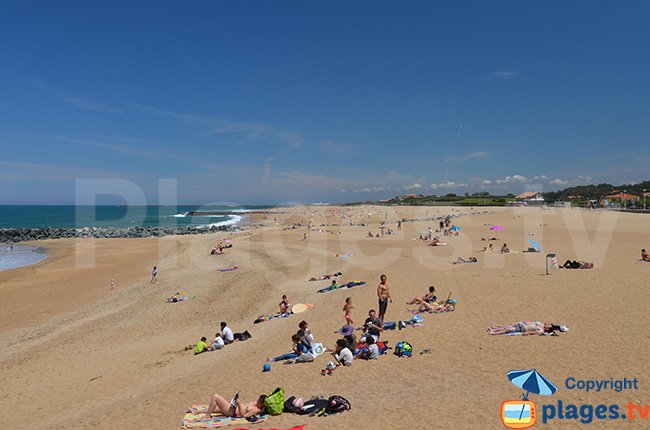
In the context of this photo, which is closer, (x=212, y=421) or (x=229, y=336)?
(x=212, y=421)

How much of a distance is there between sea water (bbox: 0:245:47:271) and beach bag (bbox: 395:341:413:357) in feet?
108

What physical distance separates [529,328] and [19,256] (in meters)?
44.2

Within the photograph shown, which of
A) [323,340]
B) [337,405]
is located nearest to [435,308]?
[323,340]

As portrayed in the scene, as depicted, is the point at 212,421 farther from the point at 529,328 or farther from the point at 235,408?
the point at 529,328

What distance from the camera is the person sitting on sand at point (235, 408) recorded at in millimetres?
6742

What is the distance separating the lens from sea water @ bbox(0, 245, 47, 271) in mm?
30969

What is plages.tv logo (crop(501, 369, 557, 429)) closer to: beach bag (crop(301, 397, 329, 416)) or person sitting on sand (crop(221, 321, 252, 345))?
beach bag (crop(301, 397, 329, 416))

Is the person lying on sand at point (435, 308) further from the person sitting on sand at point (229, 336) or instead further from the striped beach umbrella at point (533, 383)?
the person sitting on sand at point (229, 336)

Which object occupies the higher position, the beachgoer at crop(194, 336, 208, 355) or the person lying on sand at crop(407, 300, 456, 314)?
the person lying on sand at crop(407, 300, 456, 314)

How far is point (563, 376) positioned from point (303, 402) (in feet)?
16.6

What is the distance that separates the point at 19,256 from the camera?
36.1m

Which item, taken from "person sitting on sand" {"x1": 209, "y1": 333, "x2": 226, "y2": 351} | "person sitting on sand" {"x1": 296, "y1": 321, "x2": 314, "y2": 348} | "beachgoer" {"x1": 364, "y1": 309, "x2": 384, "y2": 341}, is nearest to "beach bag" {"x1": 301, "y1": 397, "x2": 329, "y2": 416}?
"person sitting on sand" {"x1": 296, "y1": 321, "x2": 314, "y2": 348}

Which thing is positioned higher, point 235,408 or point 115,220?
point 115,220

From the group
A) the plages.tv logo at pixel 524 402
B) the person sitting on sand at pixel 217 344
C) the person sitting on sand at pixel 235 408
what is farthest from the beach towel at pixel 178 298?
the plages.tv logo at pixel 524 402
